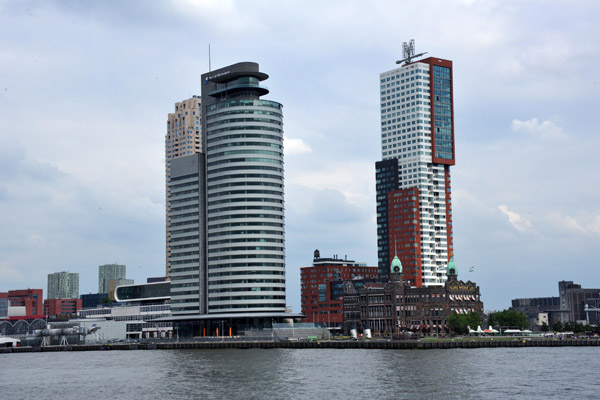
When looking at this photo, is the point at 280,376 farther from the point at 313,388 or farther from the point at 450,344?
the point at 450,344

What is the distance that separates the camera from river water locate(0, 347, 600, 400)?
9931 centimetres

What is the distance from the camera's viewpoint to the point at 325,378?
390ft

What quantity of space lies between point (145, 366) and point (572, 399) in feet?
301

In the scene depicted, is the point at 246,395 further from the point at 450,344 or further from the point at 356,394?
the point at 450,344

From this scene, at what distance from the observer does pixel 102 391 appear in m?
109

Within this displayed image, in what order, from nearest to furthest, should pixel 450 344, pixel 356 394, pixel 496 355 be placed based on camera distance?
pixel 356 394 < pixel 496 355 < pixel 450 344

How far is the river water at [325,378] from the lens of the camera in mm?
99312

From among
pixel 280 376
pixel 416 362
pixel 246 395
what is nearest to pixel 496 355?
pixel 416 362

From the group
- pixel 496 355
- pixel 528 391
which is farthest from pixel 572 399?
pixel 496 355

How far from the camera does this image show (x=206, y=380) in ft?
387

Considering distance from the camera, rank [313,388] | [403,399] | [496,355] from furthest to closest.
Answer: [496,355] → [313,388] → [403,399]

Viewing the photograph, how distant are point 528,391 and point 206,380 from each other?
4841 centimetres

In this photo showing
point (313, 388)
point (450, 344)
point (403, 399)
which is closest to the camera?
point (403, 399)

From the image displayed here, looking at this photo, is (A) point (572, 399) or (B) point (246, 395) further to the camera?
(B) point (246, 395)
